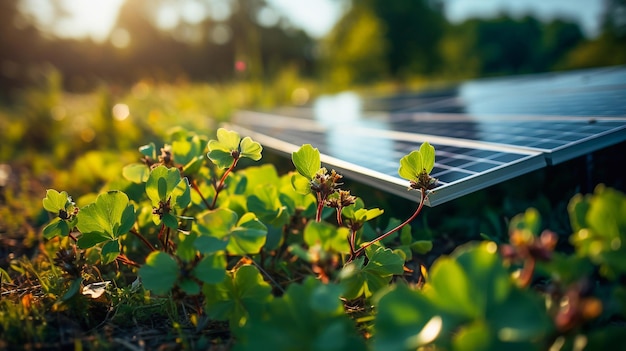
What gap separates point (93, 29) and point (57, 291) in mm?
27667

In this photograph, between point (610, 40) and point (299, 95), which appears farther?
point (610, 40)

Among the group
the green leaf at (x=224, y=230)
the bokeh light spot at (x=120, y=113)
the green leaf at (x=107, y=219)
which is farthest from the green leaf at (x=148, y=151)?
the bokeh light spot at (x=120, y=113)

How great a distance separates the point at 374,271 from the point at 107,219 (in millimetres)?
800

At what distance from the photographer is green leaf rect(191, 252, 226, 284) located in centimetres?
108

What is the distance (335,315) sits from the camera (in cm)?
98

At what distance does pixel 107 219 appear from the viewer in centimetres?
128

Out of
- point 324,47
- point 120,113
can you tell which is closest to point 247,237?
point 120,113

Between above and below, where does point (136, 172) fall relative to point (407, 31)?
below

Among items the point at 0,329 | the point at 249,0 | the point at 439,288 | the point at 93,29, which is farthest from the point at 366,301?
the point at 249,0

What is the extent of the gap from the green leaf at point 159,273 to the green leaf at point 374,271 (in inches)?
18.0

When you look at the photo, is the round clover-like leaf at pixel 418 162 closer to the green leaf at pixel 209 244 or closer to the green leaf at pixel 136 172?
the green leaf at pixel 209 244

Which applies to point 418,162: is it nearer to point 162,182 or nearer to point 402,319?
point 402,319

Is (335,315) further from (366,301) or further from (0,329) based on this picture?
(0,329)

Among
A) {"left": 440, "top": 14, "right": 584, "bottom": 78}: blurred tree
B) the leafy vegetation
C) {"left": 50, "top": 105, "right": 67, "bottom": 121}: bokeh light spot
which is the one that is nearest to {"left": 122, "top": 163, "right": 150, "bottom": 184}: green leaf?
the leafy vegetation
